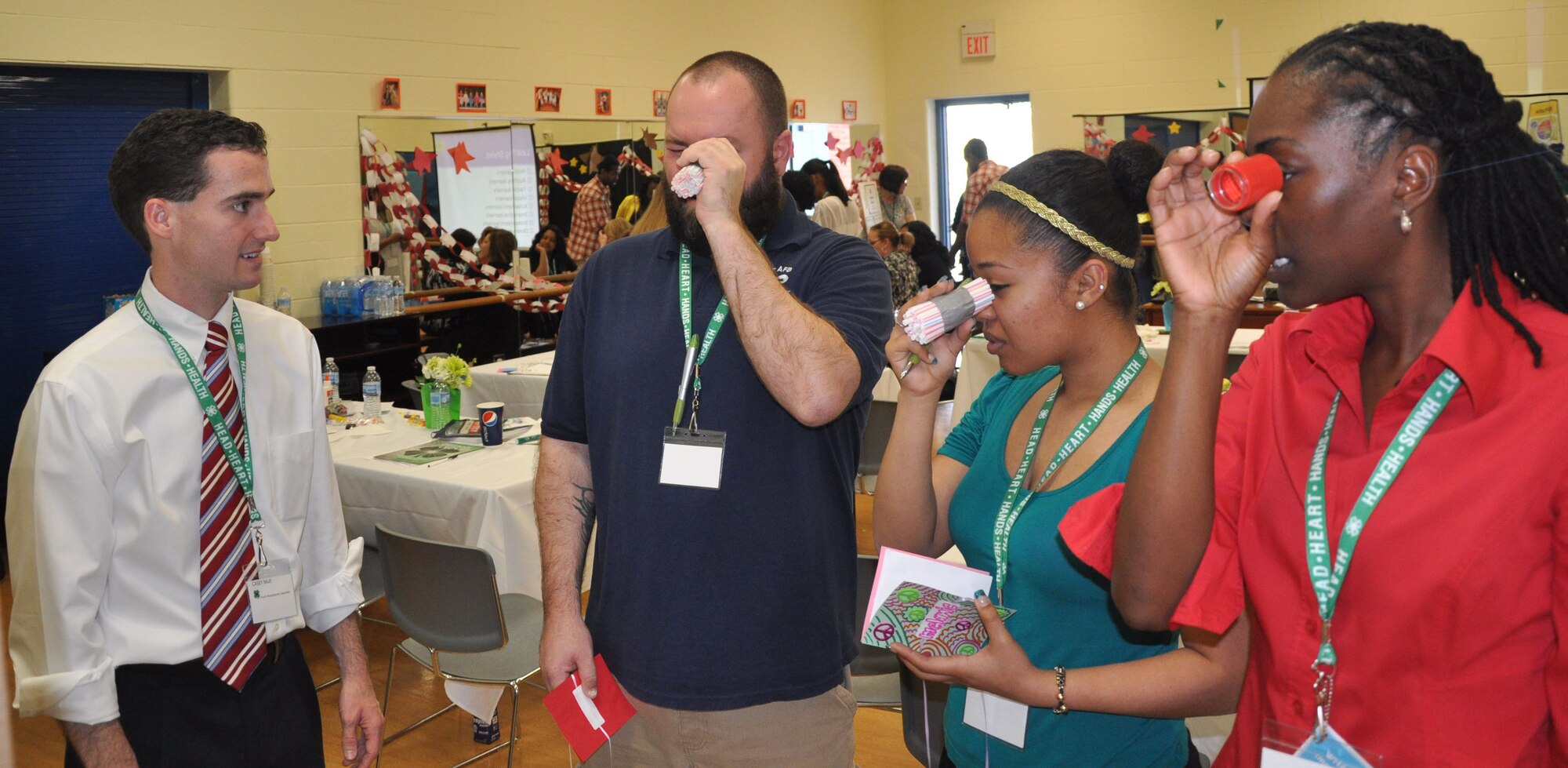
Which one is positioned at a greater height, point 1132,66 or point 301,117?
point 1132,66

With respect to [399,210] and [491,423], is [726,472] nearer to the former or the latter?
[491,423]

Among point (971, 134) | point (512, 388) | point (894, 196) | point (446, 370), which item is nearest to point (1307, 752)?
point (446, 370)

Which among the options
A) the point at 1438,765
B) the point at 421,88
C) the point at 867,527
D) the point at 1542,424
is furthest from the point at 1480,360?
the point at 421,88

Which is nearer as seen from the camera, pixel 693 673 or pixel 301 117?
pixel 693 673

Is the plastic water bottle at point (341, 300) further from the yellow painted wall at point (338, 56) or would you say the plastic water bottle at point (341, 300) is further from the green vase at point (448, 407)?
the green vase at point (448, 407)

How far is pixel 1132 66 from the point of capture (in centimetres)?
1148

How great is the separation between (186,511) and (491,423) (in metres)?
2.45

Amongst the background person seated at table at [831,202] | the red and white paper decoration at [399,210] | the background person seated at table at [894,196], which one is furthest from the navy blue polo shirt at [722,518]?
the background person seated at table at [894,196]

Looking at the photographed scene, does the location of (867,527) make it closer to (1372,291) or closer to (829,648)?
(829,648)

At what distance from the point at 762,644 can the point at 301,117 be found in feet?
20.9

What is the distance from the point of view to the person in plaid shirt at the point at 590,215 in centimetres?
882

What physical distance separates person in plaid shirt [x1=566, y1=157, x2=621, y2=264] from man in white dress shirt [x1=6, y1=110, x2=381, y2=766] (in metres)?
6.76

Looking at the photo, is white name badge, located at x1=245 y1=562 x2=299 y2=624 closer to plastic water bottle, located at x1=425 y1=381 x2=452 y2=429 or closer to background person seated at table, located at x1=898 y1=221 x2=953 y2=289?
plastic water bottle, located at x1=425 y1=381 x2=452 y2=429

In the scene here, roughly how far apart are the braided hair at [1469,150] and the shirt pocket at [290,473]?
175cm
